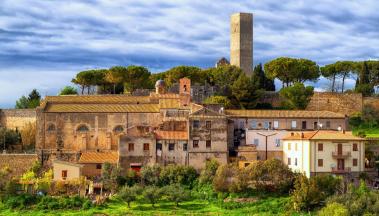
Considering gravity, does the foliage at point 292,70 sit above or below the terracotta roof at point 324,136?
above

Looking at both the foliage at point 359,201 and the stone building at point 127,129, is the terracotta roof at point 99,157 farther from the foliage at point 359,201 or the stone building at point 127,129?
the foliage at point 359,201

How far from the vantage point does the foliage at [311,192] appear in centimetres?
4031

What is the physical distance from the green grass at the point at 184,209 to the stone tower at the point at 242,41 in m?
32.6

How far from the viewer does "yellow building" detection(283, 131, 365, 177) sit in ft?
146

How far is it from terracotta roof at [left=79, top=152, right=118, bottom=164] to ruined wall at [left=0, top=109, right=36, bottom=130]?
1073 cm

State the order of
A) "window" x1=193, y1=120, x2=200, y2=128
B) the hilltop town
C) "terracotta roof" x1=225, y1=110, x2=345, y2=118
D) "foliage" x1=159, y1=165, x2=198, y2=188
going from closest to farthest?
the hilltop town < "foliage" x1=159, y1=165, x2=198, y2=188 < "window" x1=193, y1=120, x2=200, y2=128 < "terracotta roof" x1=225, y1=110, x2=345, y2=118

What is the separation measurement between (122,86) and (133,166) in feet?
68.1

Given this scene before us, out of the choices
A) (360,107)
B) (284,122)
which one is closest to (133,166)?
(284,122)

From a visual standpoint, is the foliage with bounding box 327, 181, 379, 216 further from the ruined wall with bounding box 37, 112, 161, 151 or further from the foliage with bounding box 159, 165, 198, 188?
the ruined wall with bounding box 37, 112, 161, 151

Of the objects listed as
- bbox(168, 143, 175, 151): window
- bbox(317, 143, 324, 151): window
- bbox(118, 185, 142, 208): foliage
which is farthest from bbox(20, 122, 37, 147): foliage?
bbox(317, 143, 324, 151): window

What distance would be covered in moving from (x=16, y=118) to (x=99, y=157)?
13344mm

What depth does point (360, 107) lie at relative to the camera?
62.3 m

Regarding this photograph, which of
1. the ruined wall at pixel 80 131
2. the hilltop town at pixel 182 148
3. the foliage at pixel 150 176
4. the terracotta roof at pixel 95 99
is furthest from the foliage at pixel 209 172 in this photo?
the terracotta roof at pixel 95 99

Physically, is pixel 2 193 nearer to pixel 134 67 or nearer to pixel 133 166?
pixel 133 166
